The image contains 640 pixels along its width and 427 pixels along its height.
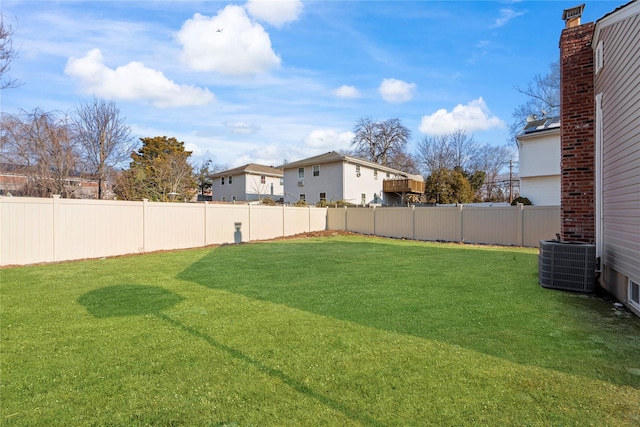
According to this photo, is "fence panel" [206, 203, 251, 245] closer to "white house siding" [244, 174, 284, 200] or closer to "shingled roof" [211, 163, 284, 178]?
"white house siding" [244, 174, 284, 200]

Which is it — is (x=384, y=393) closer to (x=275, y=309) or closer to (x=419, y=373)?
(x=419, y=373)

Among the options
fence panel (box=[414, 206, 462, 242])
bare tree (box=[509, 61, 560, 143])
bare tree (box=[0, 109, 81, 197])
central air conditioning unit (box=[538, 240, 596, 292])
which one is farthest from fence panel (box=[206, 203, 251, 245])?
bare tree (box=[509, 61, 560, 143])

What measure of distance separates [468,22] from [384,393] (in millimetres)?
12614

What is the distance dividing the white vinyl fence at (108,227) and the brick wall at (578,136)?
444 inches

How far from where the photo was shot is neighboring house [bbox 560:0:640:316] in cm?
423

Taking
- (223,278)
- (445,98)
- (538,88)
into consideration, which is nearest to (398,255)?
(223,278)

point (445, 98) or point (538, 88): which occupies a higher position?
point (538, 88)

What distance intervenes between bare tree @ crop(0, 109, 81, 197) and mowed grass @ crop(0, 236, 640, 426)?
39.4 feet

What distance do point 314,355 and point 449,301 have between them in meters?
2.66

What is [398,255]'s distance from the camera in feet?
32.8

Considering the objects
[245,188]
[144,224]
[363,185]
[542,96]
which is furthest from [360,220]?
[542,96]

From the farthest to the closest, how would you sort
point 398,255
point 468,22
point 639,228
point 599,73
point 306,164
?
point 306,164 < point 468,22 < point 398,255 < point 599,73 < point 639,228

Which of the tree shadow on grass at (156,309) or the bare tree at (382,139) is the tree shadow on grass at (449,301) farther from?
the bare tree at (382,139)

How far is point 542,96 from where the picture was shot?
25.2 m
